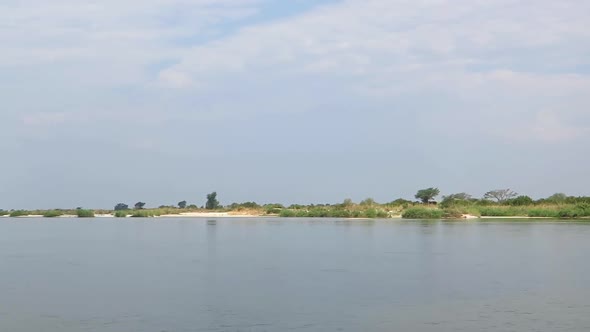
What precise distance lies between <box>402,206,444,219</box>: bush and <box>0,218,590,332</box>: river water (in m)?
A: 32.1

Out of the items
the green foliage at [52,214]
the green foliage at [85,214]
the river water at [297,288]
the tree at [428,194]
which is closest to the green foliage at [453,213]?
the tree at [428,194]

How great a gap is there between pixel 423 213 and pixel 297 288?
46.8 m

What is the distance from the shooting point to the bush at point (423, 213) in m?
61.8

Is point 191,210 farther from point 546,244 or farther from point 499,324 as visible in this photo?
point 499,324

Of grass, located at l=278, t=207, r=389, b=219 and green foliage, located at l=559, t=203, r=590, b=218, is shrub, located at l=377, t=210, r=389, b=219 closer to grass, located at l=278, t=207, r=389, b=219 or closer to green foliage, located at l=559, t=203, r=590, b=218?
grass, located at l=278, t=207, r=389, b=219

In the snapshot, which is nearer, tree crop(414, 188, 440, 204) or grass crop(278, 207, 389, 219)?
grass crop(278, 207, 389, 219)

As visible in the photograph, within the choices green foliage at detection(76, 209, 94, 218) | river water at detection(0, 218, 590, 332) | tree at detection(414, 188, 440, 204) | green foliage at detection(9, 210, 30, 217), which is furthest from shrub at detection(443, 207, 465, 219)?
green foliage at detection(9, 210, 30, 217)

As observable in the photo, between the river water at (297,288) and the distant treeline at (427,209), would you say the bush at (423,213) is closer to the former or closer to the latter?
the distant treeline at (427,209)

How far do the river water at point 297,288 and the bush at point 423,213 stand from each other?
3212 centimetres

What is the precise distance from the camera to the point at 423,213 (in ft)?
203

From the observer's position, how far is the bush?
61750mm

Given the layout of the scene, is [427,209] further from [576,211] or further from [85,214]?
[85,214]

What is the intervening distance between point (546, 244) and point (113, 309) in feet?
71.7

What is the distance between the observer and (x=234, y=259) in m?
23.8
